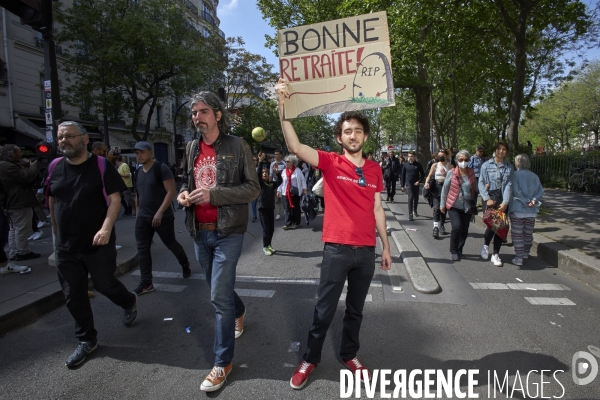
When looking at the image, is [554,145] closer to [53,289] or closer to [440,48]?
[440,48]

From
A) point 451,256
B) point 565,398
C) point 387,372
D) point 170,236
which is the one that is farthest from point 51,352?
point 451,256

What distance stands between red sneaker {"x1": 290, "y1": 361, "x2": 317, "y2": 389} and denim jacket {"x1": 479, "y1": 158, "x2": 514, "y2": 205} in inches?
181

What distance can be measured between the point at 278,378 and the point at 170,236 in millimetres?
2774

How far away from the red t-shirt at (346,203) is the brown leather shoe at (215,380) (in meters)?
1.19

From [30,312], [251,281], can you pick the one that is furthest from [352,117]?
→ [30,312]

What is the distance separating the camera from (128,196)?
37.9 feet

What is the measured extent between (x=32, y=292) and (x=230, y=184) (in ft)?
10.5

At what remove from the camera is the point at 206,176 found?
277 centimetres

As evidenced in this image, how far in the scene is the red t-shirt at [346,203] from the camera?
2.58 meters

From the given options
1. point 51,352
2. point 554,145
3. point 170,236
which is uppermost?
point 554,145

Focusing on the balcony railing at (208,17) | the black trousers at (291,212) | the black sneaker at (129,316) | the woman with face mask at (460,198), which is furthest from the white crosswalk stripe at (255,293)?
the balcony railing at (208,17)

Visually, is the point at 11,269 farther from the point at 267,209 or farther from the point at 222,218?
the point at 222,218

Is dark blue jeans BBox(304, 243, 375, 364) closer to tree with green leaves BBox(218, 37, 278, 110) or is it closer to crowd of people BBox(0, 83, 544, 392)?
crowd of people BBox(0, 83, 544, 392)

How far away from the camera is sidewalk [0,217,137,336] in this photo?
3740 millimetres
